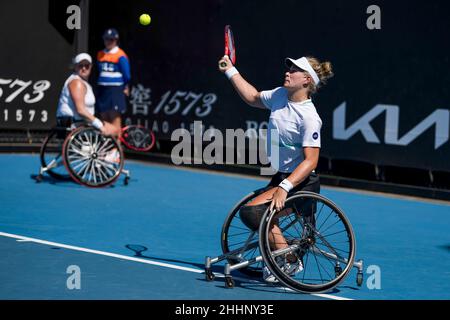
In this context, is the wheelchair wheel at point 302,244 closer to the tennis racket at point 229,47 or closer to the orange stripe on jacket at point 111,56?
the tennis racket at point 229,47

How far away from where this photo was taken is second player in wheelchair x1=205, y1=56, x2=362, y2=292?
722 centimetres

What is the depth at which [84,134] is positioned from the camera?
40.3ft

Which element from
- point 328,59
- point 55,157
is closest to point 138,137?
point 55,157

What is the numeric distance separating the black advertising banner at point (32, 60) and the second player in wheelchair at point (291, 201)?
8.40m

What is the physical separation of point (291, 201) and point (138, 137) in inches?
322

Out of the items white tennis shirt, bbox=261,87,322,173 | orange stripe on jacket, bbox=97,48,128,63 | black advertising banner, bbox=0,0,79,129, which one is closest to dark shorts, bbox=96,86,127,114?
orange stripe on jacket, bbox=97,48,128,63

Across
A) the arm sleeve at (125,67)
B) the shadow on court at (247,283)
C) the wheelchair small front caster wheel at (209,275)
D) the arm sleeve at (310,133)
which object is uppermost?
the arm sleeve at (125,67)

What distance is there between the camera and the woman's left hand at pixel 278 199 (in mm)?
7184

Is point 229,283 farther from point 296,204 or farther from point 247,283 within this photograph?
point 296,204

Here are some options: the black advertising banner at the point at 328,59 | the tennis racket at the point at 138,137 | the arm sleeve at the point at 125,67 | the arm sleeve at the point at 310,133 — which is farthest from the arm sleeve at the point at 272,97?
the tennis racket at the point at 138,137

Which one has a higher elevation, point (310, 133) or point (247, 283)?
point (310, 133)

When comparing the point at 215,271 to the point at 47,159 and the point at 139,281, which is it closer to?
the point at 139,281

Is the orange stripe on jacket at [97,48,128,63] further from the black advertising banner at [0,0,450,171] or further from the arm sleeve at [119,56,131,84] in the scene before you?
the black advertising banner at [0,0,450,171]
